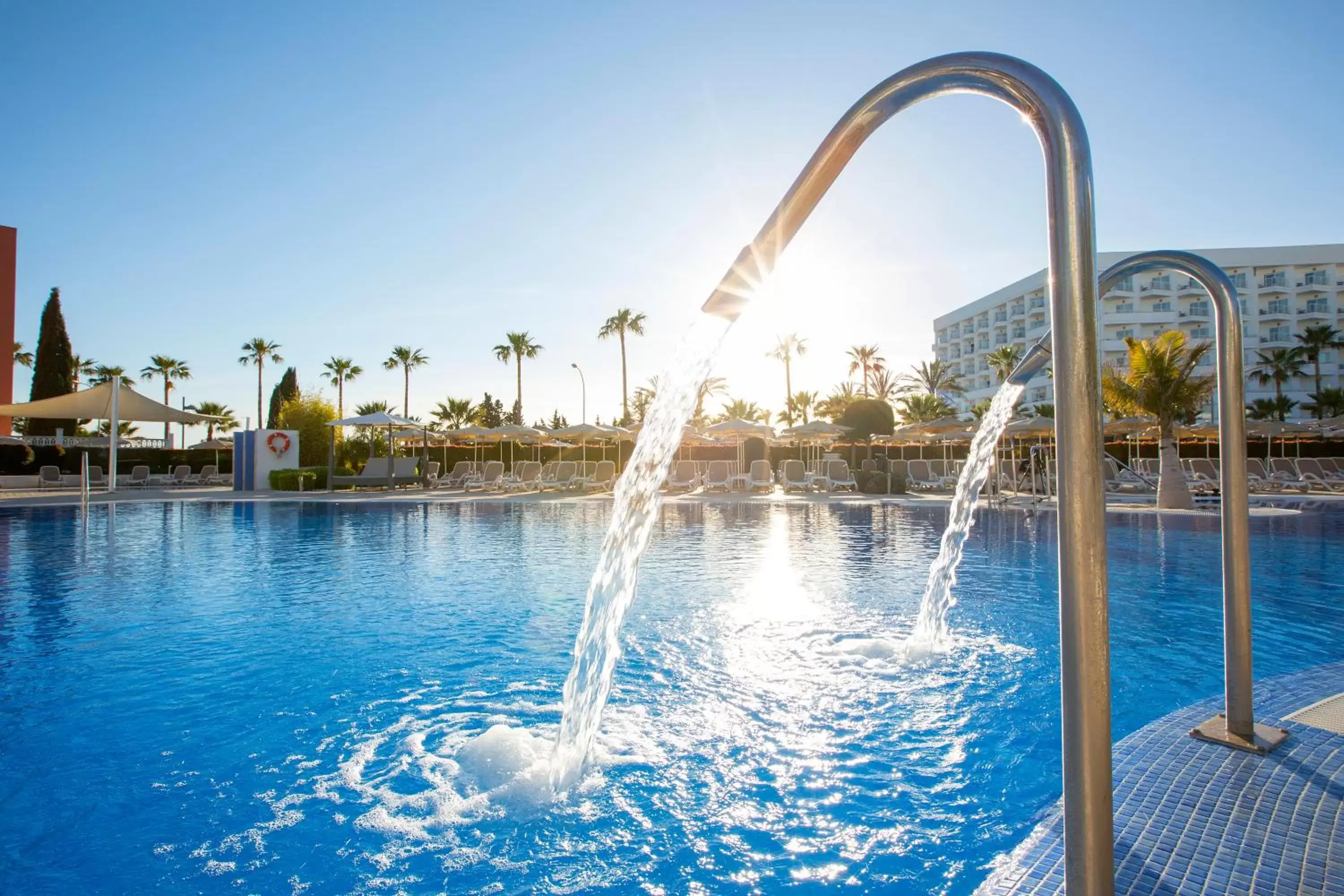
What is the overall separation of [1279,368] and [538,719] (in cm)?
6806

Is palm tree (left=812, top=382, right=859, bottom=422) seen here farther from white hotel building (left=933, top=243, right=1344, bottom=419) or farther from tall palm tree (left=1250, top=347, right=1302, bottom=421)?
tall palm tree (left=1250, top=347, right=1302, bottom=421)

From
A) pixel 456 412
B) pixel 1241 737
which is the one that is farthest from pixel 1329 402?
pixel 1241 737

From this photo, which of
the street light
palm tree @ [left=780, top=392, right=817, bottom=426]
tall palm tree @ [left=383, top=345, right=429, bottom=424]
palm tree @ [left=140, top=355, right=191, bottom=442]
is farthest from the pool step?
palm tree @ [left=140, top=355, right=191, bottom=442]

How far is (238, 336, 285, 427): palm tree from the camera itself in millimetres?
55812

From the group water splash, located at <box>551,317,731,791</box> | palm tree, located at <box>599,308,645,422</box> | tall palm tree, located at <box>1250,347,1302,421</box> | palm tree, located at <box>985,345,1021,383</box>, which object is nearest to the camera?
water splash, located at <box>551,317,731,791</box>

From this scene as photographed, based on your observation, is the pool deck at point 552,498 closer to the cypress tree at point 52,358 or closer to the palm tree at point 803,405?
the cypress tree at point 52,358

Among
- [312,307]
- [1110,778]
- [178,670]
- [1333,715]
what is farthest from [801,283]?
[312,307]

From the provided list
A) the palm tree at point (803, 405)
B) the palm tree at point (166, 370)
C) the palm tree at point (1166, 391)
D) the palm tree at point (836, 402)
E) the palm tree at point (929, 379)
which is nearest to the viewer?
the palm tree at point (1166, 391)

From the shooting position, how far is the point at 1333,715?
3.07 meters

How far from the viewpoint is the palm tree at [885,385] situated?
196 ft

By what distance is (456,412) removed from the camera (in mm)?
52250

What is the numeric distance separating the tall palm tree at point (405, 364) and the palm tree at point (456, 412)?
10.8ft

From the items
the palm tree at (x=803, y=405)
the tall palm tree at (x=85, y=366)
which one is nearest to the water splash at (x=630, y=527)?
the palm tree at (x=803, y=405)

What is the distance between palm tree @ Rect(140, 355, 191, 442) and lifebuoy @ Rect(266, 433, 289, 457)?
39.7 meters
